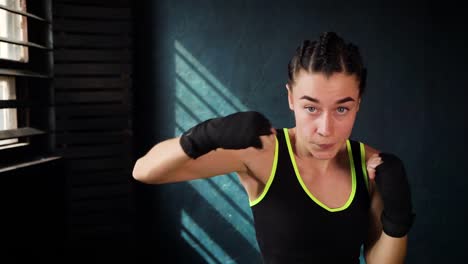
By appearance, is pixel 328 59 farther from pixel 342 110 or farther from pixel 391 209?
pixel 391 209

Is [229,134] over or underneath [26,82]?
underneath

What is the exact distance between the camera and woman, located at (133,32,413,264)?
121 cm

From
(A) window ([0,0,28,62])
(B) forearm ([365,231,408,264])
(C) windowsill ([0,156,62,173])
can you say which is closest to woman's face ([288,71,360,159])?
(B) forearm ([365,231,408,264])

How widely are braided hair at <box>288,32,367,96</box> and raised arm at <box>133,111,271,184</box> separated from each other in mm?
246

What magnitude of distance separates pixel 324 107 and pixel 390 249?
0.54 m

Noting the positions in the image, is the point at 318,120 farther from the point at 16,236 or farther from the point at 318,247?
the point at 16,236

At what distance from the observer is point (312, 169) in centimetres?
147

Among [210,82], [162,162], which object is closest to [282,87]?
[210,82]

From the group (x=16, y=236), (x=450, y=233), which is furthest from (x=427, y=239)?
(x=16, y=236)

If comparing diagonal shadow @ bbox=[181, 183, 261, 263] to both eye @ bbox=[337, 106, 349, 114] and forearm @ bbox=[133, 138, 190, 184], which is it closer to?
forearm @ bbox=[133, 138, 190, 184]

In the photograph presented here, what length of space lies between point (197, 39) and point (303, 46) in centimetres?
164

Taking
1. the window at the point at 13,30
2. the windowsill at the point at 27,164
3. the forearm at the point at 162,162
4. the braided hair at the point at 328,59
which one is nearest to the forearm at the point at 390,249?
the braided hair at the point at 328,59

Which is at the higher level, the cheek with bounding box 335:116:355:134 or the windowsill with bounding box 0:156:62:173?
the cheek with bounding box 335:116:355:134

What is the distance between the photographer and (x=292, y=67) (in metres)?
1.33
